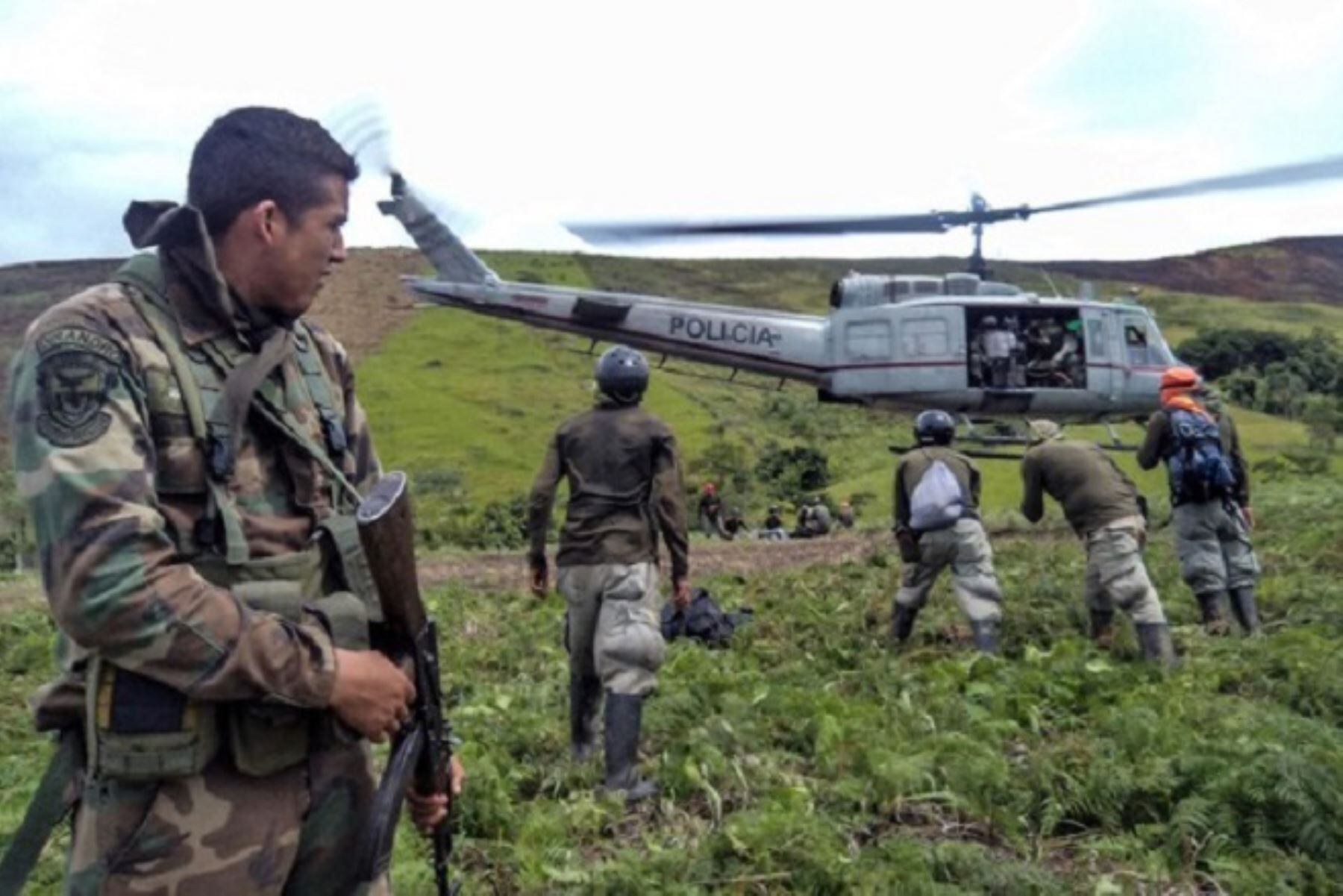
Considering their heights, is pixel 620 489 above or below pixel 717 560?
above

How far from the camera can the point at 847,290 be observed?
18438 mm

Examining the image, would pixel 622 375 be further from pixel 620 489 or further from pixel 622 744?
pixel 622 744

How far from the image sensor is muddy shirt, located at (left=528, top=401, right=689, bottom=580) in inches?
247

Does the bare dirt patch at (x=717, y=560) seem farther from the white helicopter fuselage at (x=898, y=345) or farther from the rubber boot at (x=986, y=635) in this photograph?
the rubber boot at (x=986, y=635)

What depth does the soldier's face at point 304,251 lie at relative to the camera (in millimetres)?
2580

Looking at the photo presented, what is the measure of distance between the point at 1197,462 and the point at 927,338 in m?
8.98

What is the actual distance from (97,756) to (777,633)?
8.31 m

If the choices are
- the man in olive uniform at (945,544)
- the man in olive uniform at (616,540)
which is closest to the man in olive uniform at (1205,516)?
the man in olive uniform at (945,544)

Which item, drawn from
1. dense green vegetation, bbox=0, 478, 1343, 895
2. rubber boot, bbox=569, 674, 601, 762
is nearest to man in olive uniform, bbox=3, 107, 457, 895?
dense green vegetation, bbox=0, 478, 1343, 895

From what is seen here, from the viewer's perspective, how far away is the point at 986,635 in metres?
9.07

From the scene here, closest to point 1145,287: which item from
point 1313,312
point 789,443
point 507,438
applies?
point 1313,312

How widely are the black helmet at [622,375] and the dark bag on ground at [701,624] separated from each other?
370 cm

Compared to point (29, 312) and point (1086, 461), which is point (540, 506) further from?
point (29, 312)

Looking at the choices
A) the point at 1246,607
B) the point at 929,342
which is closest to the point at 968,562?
the point at 1246,607
